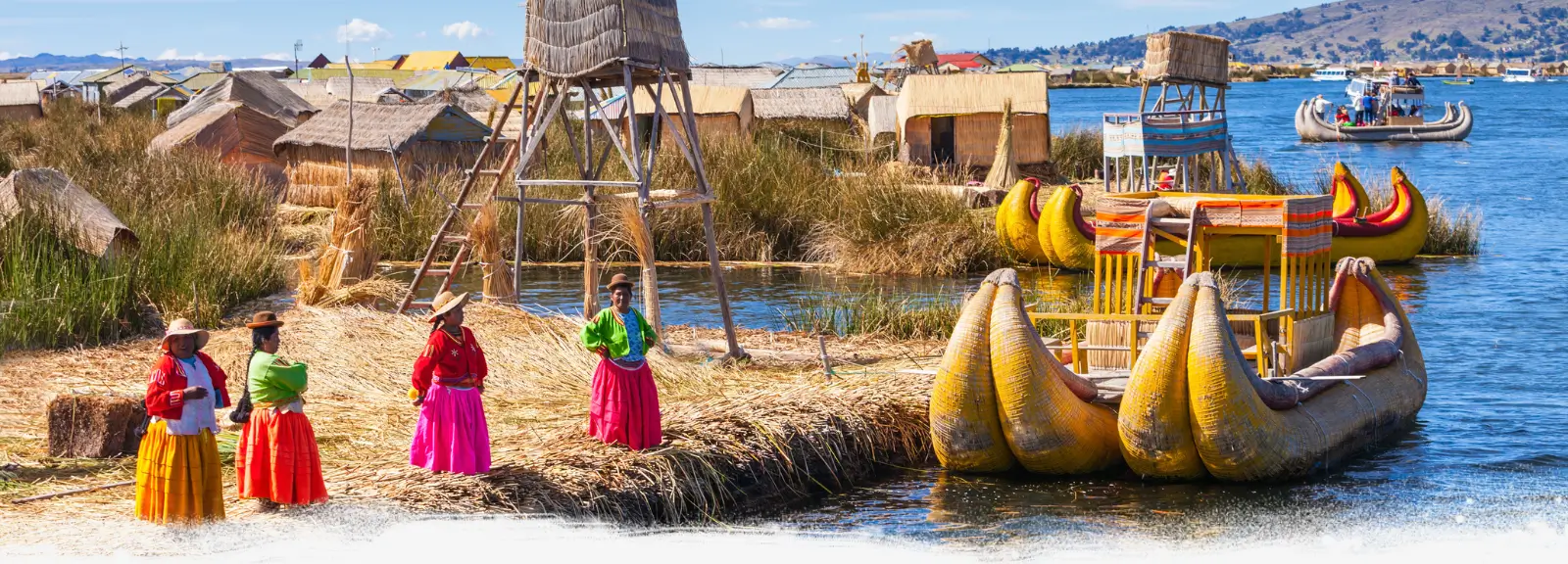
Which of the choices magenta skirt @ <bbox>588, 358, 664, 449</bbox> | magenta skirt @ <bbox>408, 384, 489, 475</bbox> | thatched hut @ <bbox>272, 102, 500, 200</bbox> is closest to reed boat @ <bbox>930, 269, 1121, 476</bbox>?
magenta skirt @ <bbox>588, 358, 664, 449</bbox>

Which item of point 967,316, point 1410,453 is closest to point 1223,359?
point 967,316

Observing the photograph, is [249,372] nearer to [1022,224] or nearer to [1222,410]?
[1222,410]

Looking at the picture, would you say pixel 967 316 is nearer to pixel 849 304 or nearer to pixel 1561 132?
pixel 849 304

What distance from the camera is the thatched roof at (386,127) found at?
78.1 ft

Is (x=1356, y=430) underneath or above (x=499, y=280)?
underneath

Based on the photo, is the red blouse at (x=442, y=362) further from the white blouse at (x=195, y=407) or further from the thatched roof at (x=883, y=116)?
the thatched roof at (x=883, y=116)

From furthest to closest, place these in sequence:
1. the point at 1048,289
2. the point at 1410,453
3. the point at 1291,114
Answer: the point at 1291,114
the point at 1048,289
the point at 1410,453

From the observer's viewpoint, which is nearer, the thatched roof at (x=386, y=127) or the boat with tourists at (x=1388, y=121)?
the thatched roof at (x=386, y=127)

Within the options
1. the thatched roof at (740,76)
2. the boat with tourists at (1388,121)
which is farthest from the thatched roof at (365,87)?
the boat with tourists at (1388,121)

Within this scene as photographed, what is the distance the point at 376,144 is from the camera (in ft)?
77.6

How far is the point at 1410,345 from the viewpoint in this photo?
11008 millimetres

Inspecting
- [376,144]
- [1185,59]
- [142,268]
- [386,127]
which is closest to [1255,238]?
[1185,59]

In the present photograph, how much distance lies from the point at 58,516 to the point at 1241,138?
189 feet

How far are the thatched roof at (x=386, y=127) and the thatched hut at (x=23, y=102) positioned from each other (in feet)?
74.4
